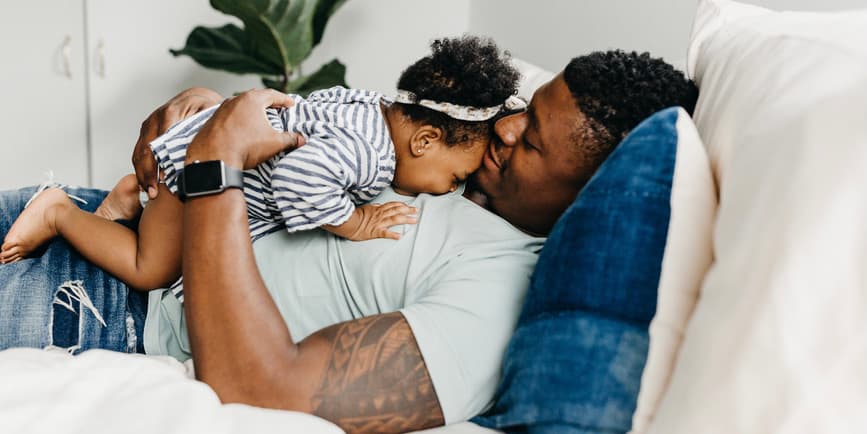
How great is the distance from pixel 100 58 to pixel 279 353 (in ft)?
8.76

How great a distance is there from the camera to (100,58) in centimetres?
310

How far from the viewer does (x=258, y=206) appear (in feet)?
4.22

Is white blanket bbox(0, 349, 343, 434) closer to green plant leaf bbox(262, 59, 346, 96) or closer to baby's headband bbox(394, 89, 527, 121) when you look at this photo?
baby's headband bbox(394, 89, 527, 121)

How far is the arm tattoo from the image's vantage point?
917mm

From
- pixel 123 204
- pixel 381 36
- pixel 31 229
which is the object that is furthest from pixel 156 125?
pixel 381 36

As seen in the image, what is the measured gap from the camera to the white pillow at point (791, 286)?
0.60 m

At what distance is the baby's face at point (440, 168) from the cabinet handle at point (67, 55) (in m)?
2.44

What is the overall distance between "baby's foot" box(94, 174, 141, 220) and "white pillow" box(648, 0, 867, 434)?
1.30 metres

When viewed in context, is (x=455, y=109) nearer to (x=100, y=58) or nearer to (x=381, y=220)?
(x=381, y=220)

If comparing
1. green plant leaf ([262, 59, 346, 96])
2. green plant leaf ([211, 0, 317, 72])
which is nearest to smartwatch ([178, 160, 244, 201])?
green plant leaf ([211, 0, 317, 72])

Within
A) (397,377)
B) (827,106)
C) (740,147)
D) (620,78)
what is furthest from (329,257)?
(827,106)

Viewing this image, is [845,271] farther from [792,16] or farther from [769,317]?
[792,16]

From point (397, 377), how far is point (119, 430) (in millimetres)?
344

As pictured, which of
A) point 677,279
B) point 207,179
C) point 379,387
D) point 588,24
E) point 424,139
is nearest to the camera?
point 677,279
